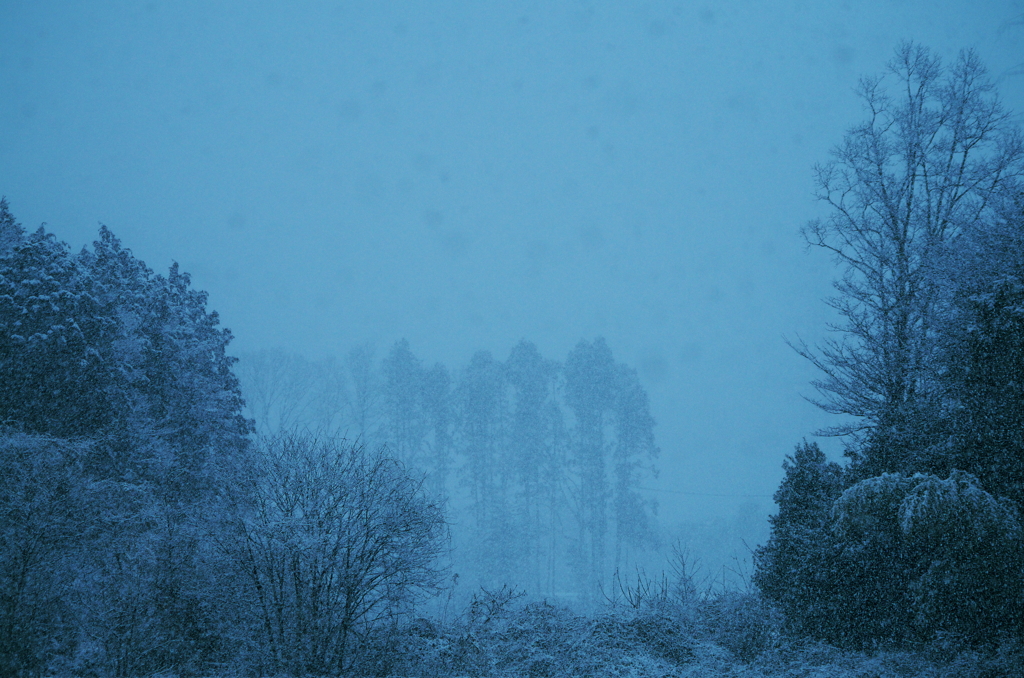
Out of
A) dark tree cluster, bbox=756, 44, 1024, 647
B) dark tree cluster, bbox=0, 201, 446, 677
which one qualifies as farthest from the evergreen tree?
dark tree cluster, bbox=0, 201, 446, 677

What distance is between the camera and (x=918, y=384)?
10.9 m

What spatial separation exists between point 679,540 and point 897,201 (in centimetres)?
798

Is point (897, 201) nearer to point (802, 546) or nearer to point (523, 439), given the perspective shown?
point (802, 546)

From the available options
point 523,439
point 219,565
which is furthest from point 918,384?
point 523,439

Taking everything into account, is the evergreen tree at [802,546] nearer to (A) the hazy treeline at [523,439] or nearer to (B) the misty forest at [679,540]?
(B) the misty forest at [679,540]

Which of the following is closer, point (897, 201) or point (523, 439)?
point (897, 201)

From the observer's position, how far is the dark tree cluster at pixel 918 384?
792 cm

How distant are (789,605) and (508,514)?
2649 cm

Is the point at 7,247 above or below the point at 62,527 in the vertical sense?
above

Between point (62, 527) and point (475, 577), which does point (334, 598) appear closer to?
point (62, 527)

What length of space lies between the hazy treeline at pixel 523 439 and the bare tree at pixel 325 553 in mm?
26313

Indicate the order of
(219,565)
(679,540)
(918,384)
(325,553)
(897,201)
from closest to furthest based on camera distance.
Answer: (325,553), (219,565), (679,540), (918,384), (897,201)

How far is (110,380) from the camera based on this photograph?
15523mm

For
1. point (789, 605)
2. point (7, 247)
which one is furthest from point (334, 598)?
point (7, 247)
